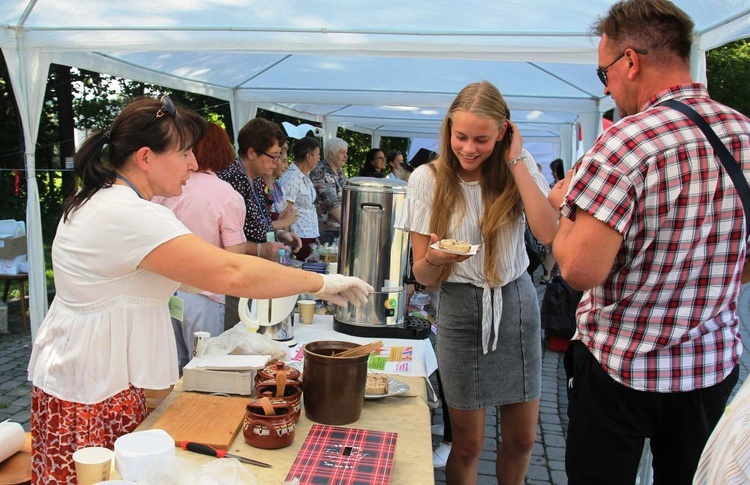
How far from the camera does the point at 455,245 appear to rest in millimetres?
2084

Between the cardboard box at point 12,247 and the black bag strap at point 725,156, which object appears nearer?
the black bag strap at point 725,156

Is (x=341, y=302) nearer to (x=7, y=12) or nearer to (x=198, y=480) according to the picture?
(x=198, y=480)

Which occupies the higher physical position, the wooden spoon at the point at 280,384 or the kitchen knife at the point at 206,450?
the wooden spoon at the point at 280,384

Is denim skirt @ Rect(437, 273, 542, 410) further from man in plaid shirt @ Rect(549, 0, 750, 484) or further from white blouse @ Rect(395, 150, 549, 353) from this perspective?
man in plaid shirt @ Rect(549, 0, 750, 484)

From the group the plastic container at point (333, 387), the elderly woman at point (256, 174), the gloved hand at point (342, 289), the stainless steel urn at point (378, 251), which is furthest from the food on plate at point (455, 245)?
the elderly woman at point (256, 174)

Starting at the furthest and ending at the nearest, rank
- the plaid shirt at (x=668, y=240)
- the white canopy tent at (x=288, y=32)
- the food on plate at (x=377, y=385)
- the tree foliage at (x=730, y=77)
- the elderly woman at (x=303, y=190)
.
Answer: the tree foliage at (x=730, y=77) → the elderly woman at (x=303, y=190) → the white canopy tent at (x=288, y=32) → the food on plate at (x=377, y=385) → the plaid shirt at (x=668, y=240)

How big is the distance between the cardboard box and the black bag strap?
19.8 ft

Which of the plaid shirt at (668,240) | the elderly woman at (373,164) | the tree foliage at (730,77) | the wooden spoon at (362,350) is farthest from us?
the tree foliage at (730,77)

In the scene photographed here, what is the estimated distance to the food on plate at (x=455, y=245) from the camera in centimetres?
206

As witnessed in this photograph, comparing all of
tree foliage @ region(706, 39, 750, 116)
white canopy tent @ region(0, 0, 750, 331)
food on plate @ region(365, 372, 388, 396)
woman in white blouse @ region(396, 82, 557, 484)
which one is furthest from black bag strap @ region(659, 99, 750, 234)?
tree foliage @ region(706, 39, 750, 116)

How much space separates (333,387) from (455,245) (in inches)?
26.1

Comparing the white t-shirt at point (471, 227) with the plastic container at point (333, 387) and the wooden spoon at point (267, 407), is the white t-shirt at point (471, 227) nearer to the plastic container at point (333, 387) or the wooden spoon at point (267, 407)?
the plastic container at point (333, 387)

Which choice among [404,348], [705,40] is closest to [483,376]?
[404,348]

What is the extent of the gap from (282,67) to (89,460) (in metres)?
5.94
